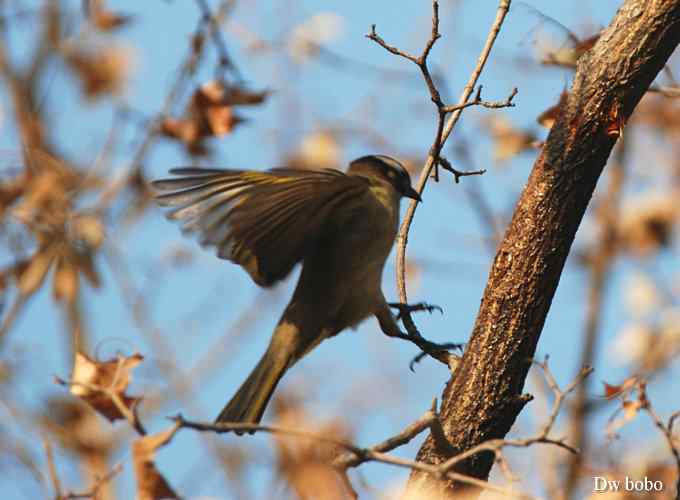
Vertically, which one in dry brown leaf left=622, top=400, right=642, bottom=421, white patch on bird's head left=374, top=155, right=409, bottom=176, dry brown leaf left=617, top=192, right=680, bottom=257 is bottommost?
dry brown leaf left=622, top=400, right=642, bottom=421

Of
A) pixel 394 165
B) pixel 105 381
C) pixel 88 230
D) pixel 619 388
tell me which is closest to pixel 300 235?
A: pixel 394 165

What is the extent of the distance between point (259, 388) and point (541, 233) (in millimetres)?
1363

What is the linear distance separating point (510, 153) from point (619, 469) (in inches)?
65.7

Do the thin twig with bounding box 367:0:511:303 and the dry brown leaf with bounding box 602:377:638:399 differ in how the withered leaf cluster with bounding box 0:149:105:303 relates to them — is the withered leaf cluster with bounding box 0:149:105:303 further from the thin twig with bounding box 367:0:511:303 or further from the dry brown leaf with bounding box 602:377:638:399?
the dry brown leaf with bounding box 602:377:638:399

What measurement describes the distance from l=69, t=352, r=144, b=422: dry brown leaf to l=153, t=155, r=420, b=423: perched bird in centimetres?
67

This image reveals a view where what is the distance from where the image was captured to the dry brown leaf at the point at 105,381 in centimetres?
275

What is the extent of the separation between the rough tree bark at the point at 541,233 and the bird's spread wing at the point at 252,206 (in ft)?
2.76

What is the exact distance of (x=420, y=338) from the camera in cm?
371

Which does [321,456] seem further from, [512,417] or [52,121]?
[52,121]

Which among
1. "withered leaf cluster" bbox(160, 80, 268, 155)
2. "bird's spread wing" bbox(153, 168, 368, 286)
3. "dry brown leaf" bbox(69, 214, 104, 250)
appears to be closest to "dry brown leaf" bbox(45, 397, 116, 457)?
"dry brown leaf" bbox(69, 214, 104, 250)

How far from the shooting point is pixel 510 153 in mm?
5000

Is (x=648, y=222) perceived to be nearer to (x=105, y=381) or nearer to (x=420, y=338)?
(x=420, y=338)

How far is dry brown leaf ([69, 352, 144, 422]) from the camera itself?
9.03ft

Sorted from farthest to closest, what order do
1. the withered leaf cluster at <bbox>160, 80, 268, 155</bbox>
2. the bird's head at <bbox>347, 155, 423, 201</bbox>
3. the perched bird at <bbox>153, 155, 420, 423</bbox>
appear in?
1. the withered leaf cluster at <bbox>160, 80, 268, 155</bbox>
2. the bird's head at <bbox>347, 155, 423, 201</bbox>
3. the perched bird at <bbox>153, 155, 420, 423</bbox>
